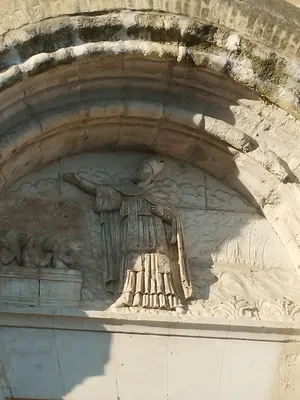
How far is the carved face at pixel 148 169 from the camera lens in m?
6.30

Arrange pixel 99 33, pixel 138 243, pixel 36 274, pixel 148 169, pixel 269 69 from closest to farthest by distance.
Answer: pixel 36 274, pixel 99 33, pixel 138 243, pixel 269 69, pixel 148 169

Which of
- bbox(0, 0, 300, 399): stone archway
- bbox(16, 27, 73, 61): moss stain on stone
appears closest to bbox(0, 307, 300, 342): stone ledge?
bbox(0, 0, 300, 399): stone archway

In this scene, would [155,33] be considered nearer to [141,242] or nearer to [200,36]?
[200,36]

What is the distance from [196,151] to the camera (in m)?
6.40

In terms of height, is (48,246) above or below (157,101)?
below

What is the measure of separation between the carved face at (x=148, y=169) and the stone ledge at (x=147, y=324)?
97 cm

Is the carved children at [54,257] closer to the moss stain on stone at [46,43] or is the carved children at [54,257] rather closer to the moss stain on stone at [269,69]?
the moss stain on stone at [46,43]

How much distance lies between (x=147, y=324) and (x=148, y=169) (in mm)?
1063

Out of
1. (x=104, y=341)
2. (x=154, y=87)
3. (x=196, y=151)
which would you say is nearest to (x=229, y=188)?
(x=196, y=151)

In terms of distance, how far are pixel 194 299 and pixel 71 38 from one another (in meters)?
1.73

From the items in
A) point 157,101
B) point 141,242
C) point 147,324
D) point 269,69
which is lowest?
point 147,324

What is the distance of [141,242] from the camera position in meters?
6.00

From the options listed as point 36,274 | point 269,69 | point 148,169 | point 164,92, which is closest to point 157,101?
point 164,92

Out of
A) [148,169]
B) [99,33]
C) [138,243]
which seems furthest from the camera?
[148,169]
